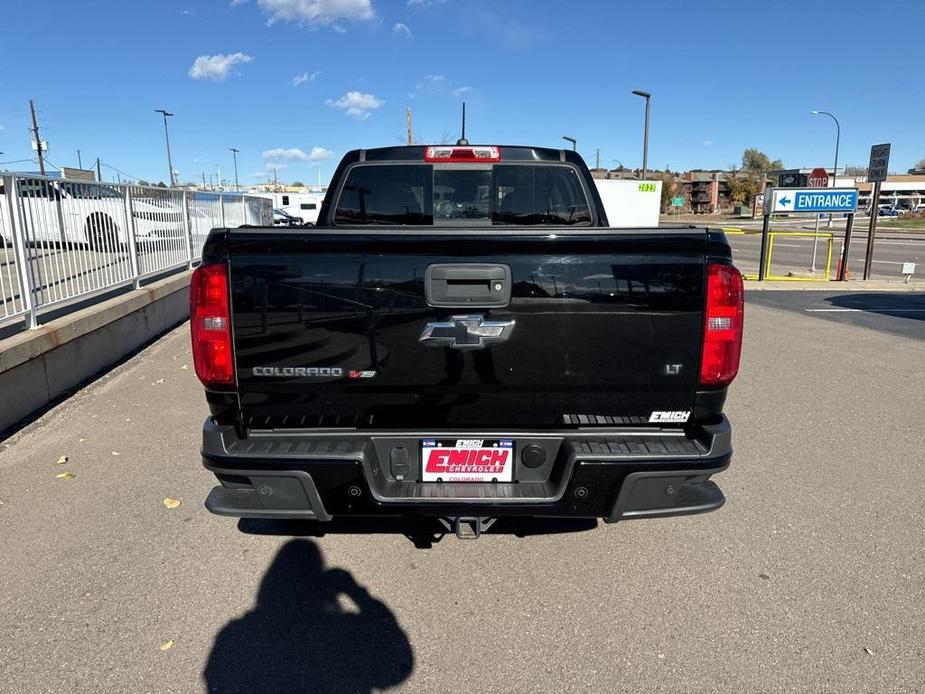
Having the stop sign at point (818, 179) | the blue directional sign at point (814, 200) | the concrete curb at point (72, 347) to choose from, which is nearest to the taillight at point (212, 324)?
the concrete curb at point (72, 347)

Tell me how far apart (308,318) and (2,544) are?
2314 millimetres

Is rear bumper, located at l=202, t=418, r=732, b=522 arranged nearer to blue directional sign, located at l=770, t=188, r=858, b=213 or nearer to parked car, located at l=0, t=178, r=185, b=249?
parked car, located at l=0, t=178, r=185, b=249

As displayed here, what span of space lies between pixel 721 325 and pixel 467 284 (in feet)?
3.35

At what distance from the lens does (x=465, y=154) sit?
3.93m

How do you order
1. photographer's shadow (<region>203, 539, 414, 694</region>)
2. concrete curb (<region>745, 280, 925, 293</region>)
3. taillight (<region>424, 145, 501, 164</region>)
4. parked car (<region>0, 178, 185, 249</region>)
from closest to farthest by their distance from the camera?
photographer's shadow (<region>203, 539, 414, 694</region>)
taillight (<region>424, 145, 501, 164</region>)
parked car (<region>0, 178, 185, 249</region>)
concrete curb (<region>745, 280, 925, 293</region>)

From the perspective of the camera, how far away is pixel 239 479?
258 cm

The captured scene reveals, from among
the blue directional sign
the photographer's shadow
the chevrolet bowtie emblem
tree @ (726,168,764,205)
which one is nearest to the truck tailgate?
the chevrolet bowtie emblem

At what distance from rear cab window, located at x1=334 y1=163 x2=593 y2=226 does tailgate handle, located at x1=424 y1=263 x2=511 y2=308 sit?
1.64 m

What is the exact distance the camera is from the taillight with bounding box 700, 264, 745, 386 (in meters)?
2.48

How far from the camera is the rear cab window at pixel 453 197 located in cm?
403

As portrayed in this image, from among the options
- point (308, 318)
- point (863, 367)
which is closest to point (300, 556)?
point (308, 318)

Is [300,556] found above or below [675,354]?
below

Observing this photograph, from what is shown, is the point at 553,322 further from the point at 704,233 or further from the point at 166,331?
the point at 166,331

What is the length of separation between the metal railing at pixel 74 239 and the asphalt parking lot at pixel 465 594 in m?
1.80
